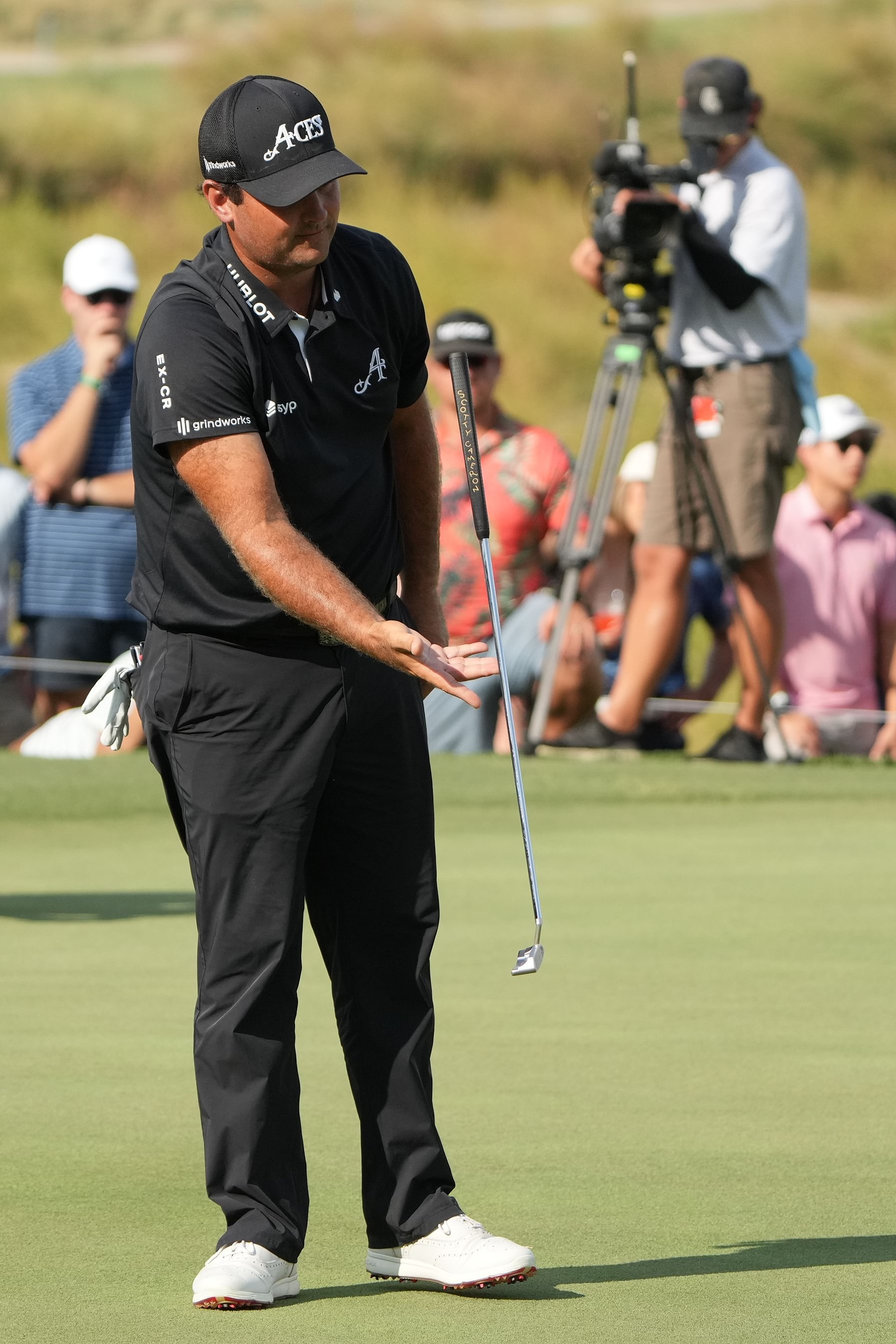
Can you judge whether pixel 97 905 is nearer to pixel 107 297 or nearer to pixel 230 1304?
pixel 230 1304

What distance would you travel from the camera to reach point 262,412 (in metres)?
3.59

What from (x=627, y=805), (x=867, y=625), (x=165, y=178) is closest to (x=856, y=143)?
(x=165, y=178)

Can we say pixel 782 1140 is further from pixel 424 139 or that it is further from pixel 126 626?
pixel 424 139

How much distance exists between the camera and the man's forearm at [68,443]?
31.1 feet

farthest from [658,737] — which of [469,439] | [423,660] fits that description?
[423,660]

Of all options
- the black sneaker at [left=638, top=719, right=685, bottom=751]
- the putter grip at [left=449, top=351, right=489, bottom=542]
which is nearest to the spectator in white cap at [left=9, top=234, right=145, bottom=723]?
the black sneaker at [left=638, top=719, right=685, bottom=751]

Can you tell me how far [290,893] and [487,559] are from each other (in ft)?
1.93

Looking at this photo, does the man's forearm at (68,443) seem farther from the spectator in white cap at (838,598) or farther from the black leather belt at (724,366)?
the spectator in white cap at (838,598)

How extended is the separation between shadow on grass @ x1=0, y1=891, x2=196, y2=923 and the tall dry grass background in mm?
13517

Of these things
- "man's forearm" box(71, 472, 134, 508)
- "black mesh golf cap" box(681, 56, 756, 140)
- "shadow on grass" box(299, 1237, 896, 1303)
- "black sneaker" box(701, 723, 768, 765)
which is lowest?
"black sneaker" box(701, 723, 768, 765)

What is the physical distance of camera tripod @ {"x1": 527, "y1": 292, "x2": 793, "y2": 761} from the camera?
8820 millimetres

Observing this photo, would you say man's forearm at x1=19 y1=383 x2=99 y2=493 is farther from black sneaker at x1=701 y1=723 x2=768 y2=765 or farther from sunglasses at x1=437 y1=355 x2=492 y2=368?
black sneaker at x1=701 y1=723 x2=768 y2=765

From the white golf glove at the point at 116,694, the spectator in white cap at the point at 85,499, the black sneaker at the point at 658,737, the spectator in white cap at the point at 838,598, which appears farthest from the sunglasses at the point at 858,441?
the white golf glove at the point at 116,694

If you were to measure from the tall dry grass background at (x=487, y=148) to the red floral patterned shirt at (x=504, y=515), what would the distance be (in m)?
10.3
